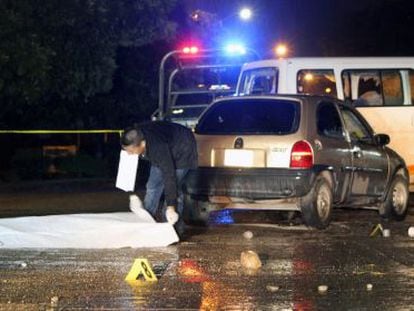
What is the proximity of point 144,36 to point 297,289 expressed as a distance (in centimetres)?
1376

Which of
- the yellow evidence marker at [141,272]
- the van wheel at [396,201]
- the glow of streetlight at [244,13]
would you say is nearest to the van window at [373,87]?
the van wheel at [396,201]

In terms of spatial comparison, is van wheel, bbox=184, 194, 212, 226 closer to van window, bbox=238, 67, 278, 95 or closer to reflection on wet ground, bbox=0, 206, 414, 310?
reflection on wet ground, bbox=0, 206, 414, 310

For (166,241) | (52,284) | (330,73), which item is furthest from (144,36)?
(52,284)

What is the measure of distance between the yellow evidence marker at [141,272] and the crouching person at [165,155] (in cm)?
139

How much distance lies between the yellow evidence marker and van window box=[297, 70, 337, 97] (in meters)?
6.24

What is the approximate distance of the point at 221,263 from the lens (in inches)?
306

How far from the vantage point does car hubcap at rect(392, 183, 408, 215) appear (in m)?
11.2

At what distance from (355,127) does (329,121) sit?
30.2 inches

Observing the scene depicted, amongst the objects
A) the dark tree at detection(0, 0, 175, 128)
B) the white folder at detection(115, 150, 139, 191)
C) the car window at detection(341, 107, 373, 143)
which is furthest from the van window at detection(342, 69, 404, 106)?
the dark tree at detection(0, 0, 175, 128)

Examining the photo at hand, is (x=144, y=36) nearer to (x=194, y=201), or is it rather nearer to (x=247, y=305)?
(x=194, y=201)

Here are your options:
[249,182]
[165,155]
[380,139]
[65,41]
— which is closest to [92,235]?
[165,155]

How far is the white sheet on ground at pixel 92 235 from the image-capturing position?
8.35 meters

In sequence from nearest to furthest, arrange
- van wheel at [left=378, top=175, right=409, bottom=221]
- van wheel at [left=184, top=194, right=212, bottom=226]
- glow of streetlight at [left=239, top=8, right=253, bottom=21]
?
1. van wheel at [left=184, top=194, right=212, bottom=226]
2. van wheel at [left=378, top=175, right=409, bottom=221]
3. glow of streetlight at [left=239, top=8, right=253, bottom=21]

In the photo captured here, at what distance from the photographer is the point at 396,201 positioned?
443 inches
